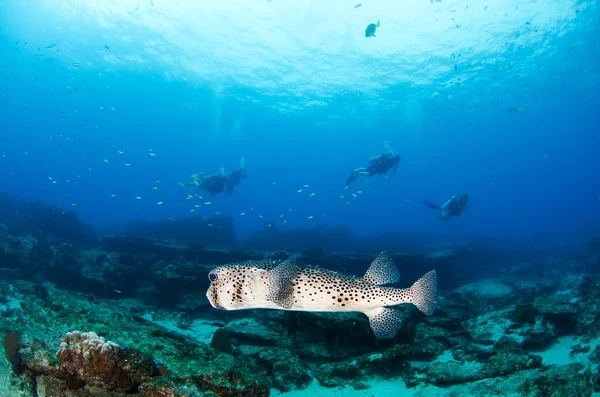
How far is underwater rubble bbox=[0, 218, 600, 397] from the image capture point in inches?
145

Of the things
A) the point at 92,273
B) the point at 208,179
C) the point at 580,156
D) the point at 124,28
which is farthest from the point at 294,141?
the point at 580,156

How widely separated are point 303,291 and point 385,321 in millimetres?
1153

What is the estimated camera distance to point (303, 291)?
3404 millimetres

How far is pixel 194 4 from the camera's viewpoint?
98.6 feet

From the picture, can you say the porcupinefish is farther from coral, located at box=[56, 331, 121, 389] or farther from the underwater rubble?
coral, located at box=[56, 331, 121, 389]

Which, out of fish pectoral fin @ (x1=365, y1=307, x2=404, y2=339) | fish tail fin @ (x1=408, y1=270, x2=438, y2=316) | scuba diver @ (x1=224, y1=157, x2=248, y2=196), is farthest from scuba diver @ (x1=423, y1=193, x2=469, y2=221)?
fish pectoral fin @ (x1=365, y1=307, x2=404, y2=339)

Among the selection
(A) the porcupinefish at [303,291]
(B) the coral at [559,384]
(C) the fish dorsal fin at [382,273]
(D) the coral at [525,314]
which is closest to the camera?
(A) the porcupinefish at [303,291]

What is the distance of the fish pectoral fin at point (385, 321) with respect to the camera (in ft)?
12.0

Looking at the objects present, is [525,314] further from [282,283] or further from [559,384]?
[282,283]

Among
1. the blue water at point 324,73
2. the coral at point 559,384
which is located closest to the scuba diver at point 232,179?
the blue water at point 324,73

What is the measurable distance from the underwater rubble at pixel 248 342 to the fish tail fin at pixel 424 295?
7.15ft

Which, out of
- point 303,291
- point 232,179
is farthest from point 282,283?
point 232,179

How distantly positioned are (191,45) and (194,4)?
6.86 m

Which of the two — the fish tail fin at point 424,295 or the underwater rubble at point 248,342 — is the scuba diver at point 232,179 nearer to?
the underwater rubble at point 248,342
